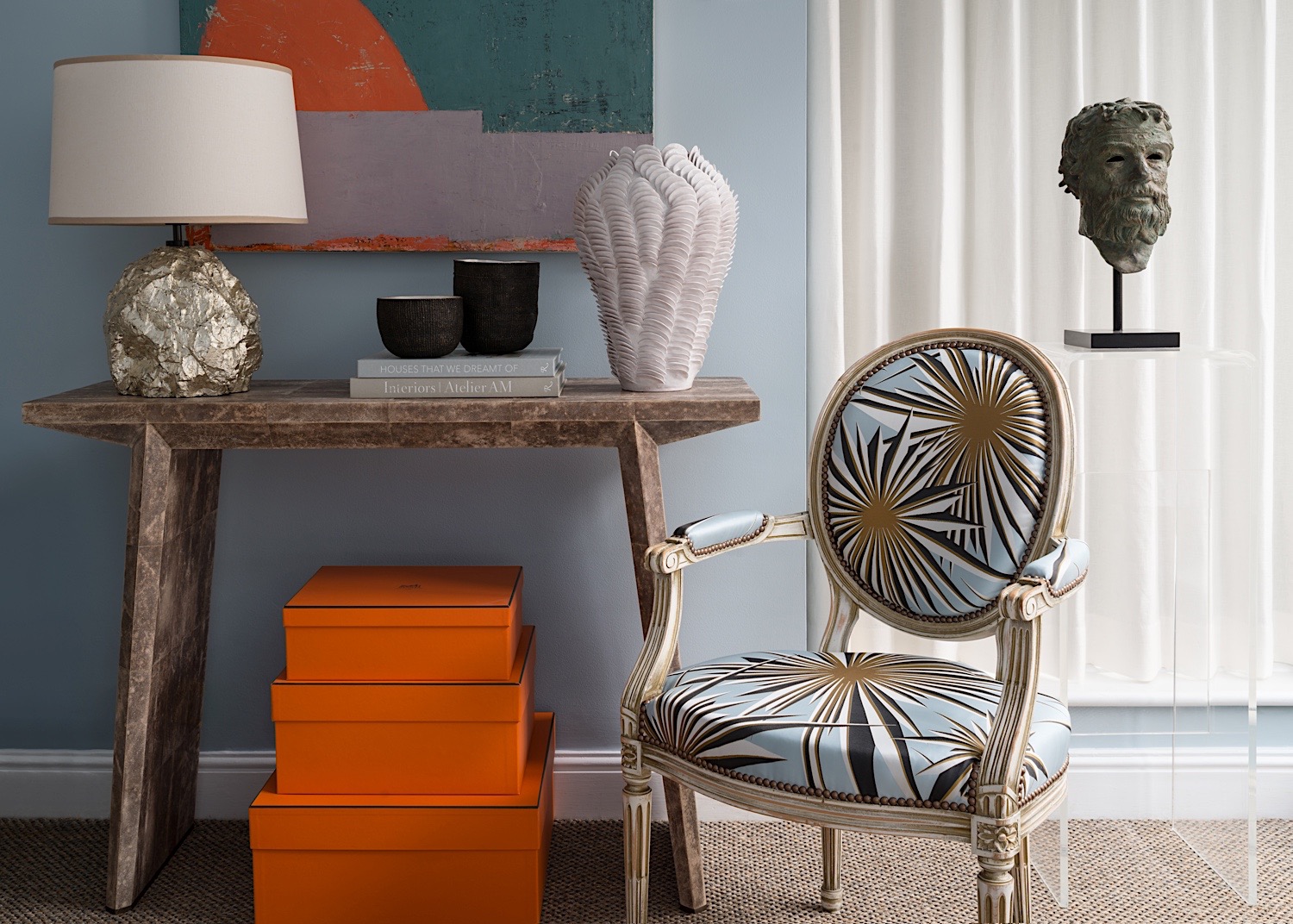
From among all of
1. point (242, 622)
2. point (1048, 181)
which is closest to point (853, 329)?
point (1048, 181)

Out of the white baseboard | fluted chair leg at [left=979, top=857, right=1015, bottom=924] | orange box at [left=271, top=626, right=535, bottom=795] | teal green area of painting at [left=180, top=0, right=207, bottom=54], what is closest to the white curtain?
the white baseboard

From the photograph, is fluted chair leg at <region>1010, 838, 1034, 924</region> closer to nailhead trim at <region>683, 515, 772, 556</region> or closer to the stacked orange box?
nailhead trim at <region>683, 515, 772, 556</region>

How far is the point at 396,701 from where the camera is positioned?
1786mm

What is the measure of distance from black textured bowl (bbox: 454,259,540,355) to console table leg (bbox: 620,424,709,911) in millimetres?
280

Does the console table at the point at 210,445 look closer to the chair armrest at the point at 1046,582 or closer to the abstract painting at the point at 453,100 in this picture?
the abstract painting at the point at 453,100

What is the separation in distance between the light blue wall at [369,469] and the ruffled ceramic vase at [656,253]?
1.03 ft

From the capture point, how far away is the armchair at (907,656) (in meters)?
1.29

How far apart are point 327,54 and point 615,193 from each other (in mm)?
685

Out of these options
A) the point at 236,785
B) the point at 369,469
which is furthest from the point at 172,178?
the point at 236,785

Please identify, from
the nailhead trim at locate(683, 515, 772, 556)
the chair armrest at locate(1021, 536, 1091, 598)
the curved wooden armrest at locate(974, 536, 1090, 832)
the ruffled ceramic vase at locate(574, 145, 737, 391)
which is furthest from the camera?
the ruffled ceramic vase at locate(574, 145, 737, 391)

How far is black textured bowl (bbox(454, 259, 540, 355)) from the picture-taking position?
182cm

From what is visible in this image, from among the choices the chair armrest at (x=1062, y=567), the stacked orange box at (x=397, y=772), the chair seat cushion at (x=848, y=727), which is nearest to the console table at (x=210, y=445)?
the stacked orange box at (x=397, y=772)

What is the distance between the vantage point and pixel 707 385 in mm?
1872

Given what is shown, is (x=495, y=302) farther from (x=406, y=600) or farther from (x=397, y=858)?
(x=397, y=858)
